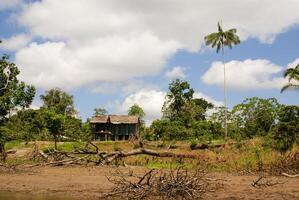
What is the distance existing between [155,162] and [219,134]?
30780 millimetres

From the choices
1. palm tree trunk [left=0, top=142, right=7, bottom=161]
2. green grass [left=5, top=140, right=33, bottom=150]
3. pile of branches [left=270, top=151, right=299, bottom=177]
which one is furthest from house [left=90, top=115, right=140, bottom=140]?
pile of branches [left=270, top=151, right=299, bottom=177]

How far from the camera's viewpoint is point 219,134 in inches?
2154

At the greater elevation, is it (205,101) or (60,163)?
(205,101)

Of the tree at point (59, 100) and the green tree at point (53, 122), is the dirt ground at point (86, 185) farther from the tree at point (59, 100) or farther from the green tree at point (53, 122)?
the tree at point (59, 100)

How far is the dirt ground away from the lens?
46.9ft

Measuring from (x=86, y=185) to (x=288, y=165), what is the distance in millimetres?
9530

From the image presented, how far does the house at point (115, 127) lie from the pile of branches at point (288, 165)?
46937 mm

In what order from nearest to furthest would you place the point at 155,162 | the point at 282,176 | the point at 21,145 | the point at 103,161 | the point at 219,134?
the point at 282,176
the point at 103,161
the point at 155,162
the point at 21,145
the point at 219,134

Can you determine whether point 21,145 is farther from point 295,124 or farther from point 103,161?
point 295,124

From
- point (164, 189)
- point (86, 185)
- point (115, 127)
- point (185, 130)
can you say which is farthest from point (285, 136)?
point (115, 127)

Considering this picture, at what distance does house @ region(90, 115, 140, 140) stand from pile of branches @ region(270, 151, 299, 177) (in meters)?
46.9

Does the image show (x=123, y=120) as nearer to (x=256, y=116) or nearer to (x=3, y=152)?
(x=256, y=116)

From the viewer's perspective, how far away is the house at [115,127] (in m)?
67.1

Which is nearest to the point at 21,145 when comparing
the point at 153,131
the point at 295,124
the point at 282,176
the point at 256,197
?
the point at 153,131
